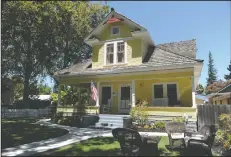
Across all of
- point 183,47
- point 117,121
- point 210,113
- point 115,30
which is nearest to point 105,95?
point 117,121

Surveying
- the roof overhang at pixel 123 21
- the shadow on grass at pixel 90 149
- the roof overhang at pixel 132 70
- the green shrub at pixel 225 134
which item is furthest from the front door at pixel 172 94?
the shadow on grass at pixel 90 149

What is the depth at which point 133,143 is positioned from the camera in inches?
303

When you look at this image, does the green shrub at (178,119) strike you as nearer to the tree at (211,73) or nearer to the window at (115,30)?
the window at (115,30)

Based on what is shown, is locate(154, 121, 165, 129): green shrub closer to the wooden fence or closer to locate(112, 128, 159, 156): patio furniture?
the wooden fence

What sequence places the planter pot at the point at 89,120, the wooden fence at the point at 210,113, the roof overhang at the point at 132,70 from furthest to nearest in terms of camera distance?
the planter pot at the point at 89,120 → the roof overhang at the point at 132,70 → the wooden fence at the point at 210,113

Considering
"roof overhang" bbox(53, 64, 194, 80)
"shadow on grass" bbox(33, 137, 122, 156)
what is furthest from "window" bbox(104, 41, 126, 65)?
"shadow on grass" bbox(33, 137, 122, 156)

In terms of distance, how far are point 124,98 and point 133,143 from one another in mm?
11805

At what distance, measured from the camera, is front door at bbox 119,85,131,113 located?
1917 centimetres

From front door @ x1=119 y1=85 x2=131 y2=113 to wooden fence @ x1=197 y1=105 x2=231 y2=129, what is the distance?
650 centimetres

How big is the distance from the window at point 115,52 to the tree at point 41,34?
37.8 feet

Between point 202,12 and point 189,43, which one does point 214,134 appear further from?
point 189,43

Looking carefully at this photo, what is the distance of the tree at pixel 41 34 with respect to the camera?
28689 mm

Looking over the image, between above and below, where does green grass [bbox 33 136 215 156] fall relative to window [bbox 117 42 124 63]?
below

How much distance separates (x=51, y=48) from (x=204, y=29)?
1011 inches
